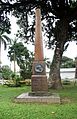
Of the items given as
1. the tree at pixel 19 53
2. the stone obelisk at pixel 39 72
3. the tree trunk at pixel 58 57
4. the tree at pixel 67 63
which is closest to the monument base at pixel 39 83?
the stone obelisk at pixel 39 72

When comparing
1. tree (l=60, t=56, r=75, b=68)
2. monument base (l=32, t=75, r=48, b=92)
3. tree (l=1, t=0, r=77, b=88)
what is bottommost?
tree (l=60, t=56, r=75, b=68)

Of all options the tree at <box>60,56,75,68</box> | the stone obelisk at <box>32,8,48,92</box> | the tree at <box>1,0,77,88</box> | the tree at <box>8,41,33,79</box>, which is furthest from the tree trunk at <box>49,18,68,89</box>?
the tree at <box>60,56,75,68</box>

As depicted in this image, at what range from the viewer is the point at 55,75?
25203mm

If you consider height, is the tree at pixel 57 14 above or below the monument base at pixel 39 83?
A: above

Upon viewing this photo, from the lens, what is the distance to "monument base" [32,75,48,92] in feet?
57.3

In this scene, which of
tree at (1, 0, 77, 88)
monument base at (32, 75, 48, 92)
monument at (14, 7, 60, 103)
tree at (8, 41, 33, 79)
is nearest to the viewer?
monument at (14, 7, 60, 103)

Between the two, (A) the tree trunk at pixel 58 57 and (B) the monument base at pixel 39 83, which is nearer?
(B) the monument base at pixel 39 83

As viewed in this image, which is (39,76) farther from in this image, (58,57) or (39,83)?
(58,57)

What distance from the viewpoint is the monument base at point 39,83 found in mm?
17469

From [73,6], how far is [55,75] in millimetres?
5020

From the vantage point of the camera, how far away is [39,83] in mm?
17594

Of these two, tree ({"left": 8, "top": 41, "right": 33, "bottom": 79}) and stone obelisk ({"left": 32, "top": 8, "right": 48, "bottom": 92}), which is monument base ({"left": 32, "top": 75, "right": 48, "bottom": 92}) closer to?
stone obelisk ({"left": 32, "top": 8, "right": 48, "bottom": 92})

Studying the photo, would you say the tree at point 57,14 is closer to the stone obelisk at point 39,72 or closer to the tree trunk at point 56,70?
the tree trunk at point 56,70

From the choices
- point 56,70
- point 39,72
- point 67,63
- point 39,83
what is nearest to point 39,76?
point 39,72
